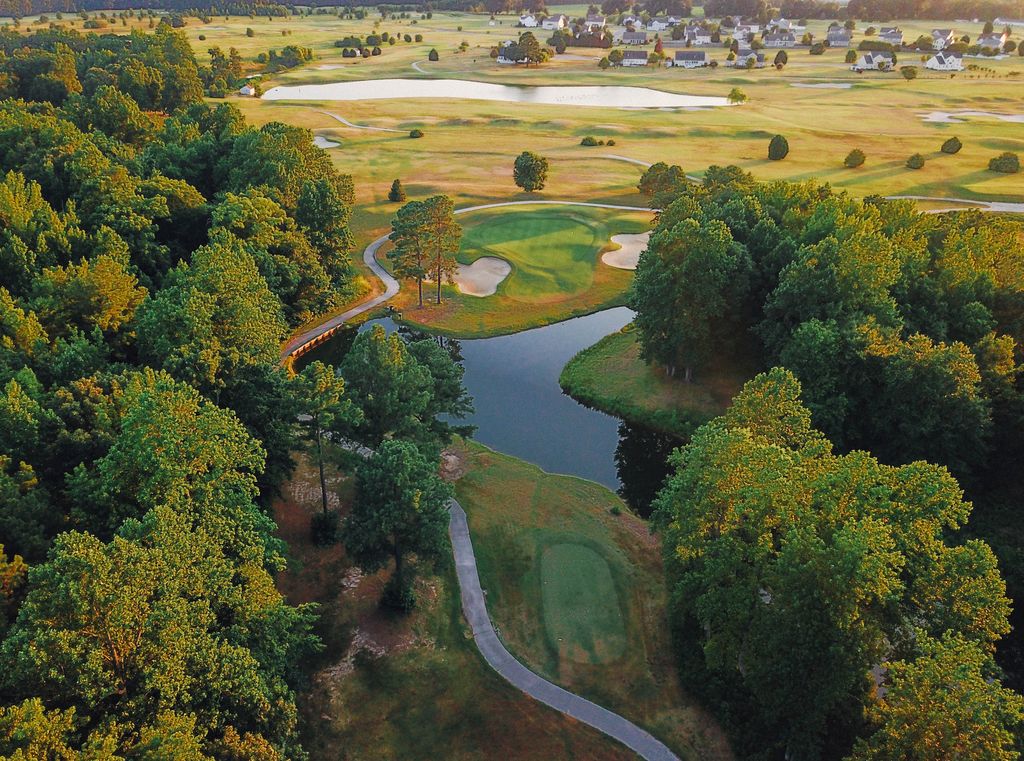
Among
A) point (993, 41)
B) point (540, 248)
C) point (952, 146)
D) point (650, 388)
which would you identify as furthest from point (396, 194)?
point (993, 41)

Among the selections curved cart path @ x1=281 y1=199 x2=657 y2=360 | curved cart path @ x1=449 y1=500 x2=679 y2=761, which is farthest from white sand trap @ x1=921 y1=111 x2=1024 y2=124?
curved cart path @ x1=449 y1=500 x2=679 y2=761

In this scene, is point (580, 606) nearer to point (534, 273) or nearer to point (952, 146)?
point (534, 273)

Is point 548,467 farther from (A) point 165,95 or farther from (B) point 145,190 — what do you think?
(A) point 165,95

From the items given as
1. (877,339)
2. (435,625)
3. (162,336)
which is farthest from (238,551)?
(877,339)

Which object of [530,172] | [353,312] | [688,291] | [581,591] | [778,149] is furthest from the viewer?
[778,149]

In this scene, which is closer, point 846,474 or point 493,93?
point 846,474
